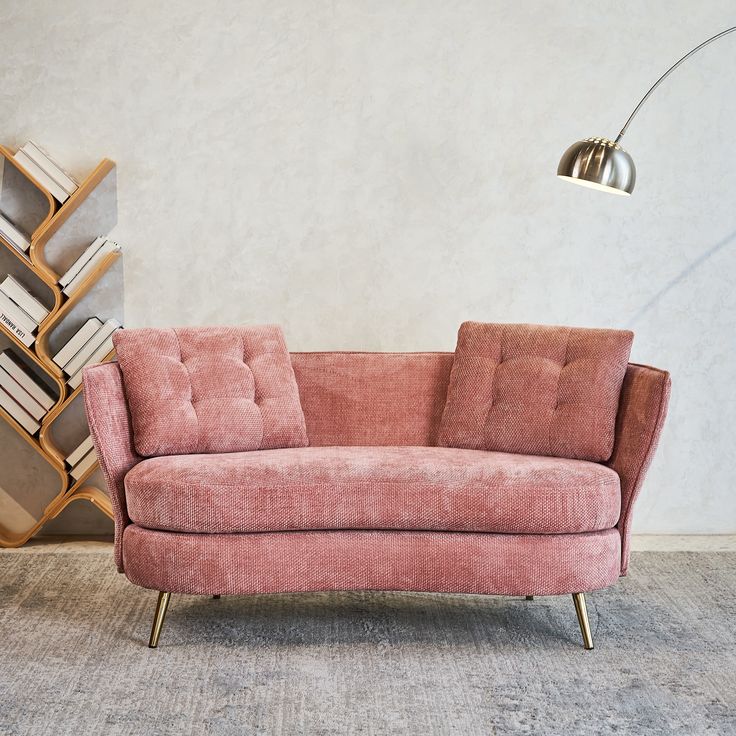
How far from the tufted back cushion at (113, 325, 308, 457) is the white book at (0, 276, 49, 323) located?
88 centimetres

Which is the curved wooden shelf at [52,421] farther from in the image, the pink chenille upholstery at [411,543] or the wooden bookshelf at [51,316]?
the pink chenille upholstery at [411,543]

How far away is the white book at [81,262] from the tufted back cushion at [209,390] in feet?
2.67

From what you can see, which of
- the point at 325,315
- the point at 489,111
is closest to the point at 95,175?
the point at 325,315

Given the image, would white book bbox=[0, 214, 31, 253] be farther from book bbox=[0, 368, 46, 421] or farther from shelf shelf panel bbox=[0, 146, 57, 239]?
book bbox=[0, 368, 46, 421]

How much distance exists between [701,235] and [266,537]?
235 centimetres

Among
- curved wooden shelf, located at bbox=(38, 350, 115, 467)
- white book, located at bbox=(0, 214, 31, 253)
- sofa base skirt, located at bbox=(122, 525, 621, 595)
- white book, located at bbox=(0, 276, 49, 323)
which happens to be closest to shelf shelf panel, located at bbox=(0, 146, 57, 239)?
white book, located at bbox=(0, 214, 31, 253)

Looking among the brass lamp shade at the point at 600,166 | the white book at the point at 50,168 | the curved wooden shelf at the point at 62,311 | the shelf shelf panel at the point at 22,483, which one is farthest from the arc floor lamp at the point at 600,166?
the shelf shelf panel at the point at 22,483

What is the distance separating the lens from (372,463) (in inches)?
103

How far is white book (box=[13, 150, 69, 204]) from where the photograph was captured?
359cm

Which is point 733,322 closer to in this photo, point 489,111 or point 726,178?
point 726,178

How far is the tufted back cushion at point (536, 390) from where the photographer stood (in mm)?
2869

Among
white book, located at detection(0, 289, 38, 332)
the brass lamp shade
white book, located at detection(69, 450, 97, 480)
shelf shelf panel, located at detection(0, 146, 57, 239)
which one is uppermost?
the brass lamp shade

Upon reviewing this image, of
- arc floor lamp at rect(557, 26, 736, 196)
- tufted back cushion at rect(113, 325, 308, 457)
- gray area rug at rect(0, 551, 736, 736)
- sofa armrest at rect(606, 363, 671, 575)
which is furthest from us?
arc floor lamp at rect(557, 26, 736, 196)

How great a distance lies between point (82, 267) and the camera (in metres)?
3.63
